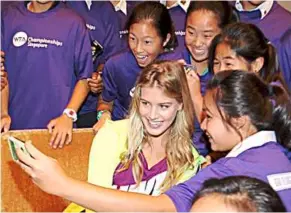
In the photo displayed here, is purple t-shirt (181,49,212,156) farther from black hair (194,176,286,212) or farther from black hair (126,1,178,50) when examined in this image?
black hair (194,176,286,212)

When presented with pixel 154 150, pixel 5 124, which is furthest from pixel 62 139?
pixel 154 150

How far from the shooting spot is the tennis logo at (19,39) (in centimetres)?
231

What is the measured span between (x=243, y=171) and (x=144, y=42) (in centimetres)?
96

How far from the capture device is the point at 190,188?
51.8 inches

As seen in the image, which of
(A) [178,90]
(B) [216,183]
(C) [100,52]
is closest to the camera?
(B) [216,183]

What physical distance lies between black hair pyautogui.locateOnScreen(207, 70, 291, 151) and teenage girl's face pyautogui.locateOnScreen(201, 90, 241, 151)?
1 centimetres

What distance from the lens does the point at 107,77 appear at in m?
2.31

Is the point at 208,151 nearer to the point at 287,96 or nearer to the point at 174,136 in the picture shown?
the point at 174,136

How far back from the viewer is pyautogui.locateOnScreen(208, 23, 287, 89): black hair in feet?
6.15

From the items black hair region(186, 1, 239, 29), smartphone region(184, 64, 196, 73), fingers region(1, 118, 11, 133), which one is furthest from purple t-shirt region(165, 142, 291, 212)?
fingers region(1, 118, 11, 133)

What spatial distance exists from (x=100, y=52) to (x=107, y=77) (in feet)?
0.82

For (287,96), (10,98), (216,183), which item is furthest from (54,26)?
(216,183)

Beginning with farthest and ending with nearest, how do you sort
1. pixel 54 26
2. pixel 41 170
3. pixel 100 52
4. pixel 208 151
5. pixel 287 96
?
1. pixel 100 52
2. pixel 54 26
3. pixel 208 151
4. pixel 287 96
5. pixel 41 170

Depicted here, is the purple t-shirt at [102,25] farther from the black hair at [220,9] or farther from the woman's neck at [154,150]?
→ the woman's neck at [154,150]
